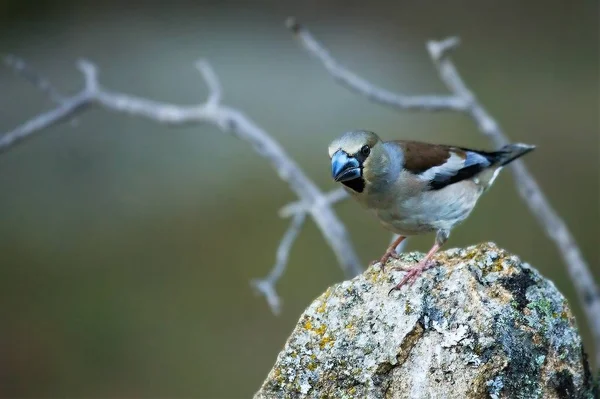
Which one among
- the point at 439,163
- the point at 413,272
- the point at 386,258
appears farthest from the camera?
the point at 439,163

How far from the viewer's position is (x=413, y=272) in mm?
2424

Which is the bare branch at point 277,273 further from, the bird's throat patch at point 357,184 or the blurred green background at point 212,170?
the blurred green background at point 212,170

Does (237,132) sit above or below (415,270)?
above

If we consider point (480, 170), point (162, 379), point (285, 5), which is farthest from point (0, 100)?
point (480, 170)

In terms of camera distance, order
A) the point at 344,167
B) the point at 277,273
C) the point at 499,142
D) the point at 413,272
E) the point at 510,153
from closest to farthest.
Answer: the point at 413,272 → the point at 344,167 → the point at 510,153 → the point at 277,273 → the point at 499,142

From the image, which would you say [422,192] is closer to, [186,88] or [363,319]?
[363,319]

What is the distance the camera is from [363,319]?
7.72 feet

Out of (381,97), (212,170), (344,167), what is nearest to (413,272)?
(344,167)

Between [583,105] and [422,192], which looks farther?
[583,105]

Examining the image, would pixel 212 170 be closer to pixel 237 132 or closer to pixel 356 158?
pixel 237 132

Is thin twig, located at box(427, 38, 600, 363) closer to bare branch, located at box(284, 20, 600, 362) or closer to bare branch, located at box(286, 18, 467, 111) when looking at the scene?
bare branch, located at box(284, 20, 600, 362)

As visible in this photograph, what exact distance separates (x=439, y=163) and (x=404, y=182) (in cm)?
29

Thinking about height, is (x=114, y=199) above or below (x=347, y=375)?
above

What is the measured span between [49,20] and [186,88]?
6.89 feet
